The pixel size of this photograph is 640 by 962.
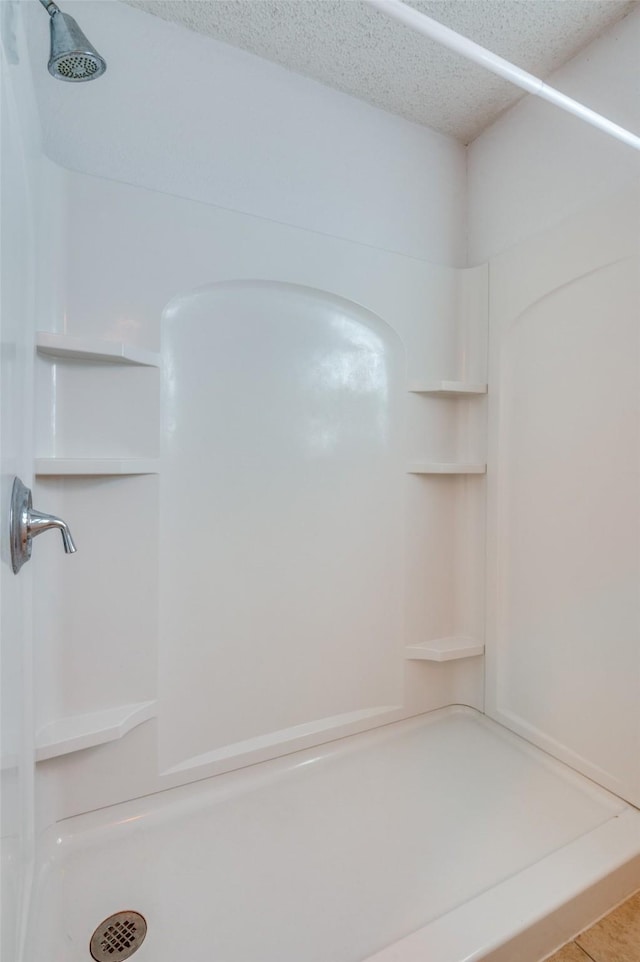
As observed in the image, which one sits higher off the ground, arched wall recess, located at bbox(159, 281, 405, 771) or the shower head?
the shower head

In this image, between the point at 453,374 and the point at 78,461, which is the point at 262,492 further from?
the point at 453,374

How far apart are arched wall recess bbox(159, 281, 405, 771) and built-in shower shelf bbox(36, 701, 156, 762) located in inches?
3.6

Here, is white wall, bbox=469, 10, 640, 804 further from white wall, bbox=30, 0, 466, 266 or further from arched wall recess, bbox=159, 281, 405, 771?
arched wall recess, bbox=159, 281, 405, 771

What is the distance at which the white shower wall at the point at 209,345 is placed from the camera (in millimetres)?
1272

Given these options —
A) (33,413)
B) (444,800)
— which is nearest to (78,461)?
(33,413)

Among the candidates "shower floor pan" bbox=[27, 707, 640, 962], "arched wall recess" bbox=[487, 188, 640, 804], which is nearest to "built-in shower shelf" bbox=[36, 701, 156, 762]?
"shower floor pan" bbox=[27, 707, 640, 962]

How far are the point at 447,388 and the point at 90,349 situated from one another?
1.16 metres

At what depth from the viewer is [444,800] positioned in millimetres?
1421

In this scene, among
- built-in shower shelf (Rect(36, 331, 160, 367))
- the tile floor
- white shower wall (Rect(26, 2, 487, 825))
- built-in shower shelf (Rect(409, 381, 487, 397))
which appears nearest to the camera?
the tile floor

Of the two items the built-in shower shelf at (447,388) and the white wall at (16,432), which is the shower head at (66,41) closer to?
the white wall at (16,432)

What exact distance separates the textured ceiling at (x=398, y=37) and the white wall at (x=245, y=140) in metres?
0.05

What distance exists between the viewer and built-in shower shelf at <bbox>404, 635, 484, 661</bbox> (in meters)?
1.76

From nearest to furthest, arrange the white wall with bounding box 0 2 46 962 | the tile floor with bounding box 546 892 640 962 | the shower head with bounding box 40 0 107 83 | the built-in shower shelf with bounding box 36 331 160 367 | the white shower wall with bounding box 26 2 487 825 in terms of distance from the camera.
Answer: the white wall with bounding box 0 2 46 962 < the shower head with bounding box 40 0 107 83 < the tile floor with bounding box 546 892 640 962 < the built-in shower shelf with bounding box 36 331 160 367 < the white shower wall with bounding box 26 2 487 825

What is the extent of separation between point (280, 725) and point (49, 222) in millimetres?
1601
